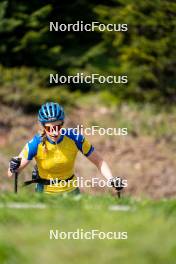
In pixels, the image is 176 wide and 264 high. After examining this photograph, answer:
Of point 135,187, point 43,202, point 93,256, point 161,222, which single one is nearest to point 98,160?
point 43,202

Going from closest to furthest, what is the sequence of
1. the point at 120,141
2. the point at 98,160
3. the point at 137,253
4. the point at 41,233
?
the point at 137,253 < the point at 41,233 < the point at 98,160 < the point at 120,141

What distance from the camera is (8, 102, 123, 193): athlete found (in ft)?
27.3

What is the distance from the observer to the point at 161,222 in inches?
225

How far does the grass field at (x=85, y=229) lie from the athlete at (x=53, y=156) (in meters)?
1.22

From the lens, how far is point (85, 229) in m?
5.61

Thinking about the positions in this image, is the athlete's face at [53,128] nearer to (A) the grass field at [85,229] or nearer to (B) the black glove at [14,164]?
(B) the black glove at [14,164]

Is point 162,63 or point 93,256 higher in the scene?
point 162,63

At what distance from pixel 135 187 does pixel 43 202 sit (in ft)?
35.7

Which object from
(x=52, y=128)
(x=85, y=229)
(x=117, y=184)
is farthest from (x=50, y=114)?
(x=85, y=229)

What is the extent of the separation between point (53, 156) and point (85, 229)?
9.54 ft

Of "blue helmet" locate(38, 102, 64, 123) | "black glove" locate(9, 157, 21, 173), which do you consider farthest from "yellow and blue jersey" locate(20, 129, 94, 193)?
"blue helmet" locate(38, 102, 64, 123)

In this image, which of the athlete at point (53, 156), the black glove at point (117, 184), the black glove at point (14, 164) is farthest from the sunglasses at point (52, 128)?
the black glove at point (117, 184)

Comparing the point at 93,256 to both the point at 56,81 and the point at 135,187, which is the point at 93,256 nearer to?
the point at 135,187

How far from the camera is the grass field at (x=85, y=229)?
193 inches
